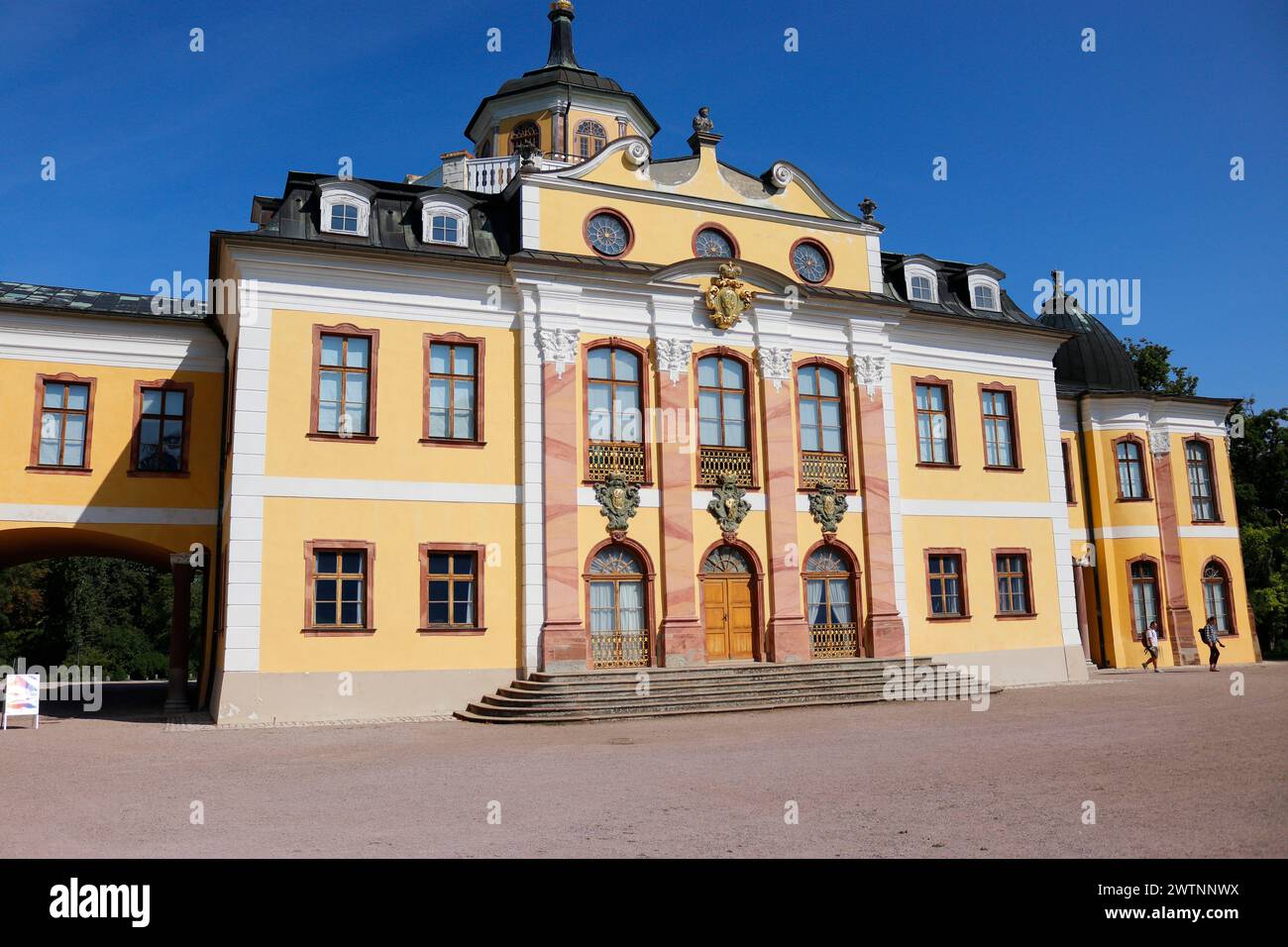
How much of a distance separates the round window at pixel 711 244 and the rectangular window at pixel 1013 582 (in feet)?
34.0

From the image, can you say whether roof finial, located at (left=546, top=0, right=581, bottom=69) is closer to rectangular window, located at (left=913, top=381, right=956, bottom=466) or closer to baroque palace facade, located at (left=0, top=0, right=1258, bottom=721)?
baroque palace facade, located at (left=0, top=0, right=1258, bottom=721)

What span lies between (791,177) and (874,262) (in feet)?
10.1

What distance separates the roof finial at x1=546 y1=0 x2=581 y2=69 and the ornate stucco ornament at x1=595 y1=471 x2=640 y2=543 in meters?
19.4

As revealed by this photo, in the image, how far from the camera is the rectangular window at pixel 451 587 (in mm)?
20109

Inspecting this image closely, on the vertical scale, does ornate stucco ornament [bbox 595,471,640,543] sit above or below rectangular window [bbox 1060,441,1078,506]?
below

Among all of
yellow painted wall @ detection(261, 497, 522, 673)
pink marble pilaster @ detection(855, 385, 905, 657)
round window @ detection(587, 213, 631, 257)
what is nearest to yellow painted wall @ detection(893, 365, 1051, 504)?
pink marble pilaster @ detection(855, 385, 905, 657)

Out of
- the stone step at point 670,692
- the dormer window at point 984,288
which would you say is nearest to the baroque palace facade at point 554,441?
the dormer window at point 984,288

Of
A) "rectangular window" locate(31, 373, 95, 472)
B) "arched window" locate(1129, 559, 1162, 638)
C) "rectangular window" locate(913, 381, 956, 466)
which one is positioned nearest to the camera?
"rectangular window" locate(31, 373, 95, 472)

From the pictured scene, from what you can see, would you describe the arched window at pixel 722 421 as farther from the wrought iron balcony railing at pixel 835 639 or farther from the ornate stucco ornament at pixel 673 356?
the wrought iron balcony railing at pixel 835 639

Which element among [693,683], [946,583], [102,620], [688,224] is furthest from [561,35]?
[102,620]

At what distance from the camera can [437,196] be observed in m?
21.9

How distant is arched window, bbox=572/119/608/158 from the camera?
32562 millimetres
